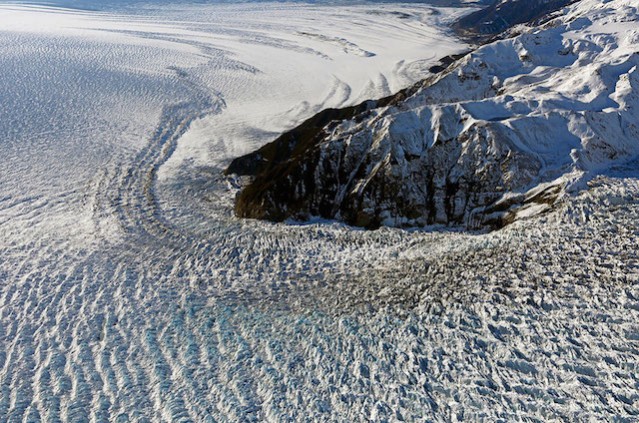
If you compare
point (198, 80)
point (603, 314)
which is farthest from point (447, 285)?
point (198, 80)

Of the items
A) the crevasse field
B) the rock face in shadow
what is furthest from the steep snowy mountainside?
the rock face in shadow

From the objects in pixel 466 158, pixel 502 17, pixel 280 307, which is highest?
pixel 502 17

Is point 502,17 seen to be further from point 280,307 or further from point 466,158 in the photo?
point 280,307

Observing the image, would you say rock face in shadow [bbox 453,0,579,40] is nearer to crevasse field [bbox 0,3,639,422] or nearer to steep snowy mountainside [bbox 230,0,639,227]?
steep snowy mountainside [bbox 230,0,639,227]

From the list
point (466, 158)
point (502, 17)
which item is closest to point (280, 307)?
point (466, 158)

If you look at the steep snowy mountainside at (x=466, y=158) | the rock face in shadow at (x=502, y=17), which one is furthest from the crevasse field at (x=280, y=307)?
the rock face in shadow at (x=502, y=17)
